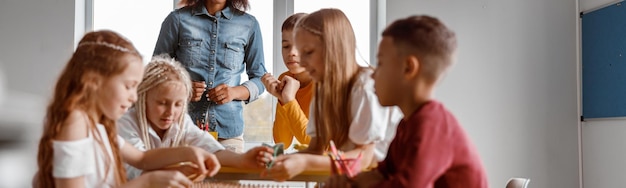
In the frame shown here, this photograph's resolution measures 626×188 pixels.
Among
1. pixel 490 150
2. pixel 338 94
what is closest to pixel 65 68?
pixel 338 94

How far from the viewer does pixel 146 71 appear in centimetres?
188

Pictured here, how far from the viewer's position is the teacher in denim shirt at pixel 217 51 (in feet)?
8.87

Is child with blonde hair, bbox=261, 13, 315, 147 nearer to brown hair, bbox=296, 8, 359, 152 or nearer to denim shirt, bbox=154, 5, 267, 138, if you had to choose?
denim shirt, bbox=154, 5, 267, 138

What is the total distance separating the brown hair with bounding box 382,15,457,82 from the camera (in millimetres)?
1091

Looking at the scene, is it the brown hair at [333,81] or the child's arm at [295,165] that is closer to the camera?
the child's arm at [295,165]

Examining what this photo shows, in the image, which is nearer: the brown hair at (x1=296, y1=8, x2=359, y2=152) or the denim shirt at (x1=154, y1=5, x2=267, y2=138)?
the brown hair at (x1=296, y1=8, x2=359, y2=152)

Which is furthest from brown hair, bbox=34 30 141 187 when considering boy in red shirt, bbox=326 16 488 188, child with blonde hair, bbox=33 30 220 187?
boy in red shirt, bbox=326 16 488 188

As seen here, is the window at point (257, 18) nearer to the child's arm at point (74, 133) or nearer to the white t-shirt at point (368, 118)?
the white t-shirt at point (368, 118)

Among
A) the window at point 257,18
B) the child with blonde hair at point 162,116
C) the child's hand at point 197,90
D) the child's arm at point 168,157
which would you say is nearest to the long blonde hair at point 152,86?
the child with blonde hair at point 162,116

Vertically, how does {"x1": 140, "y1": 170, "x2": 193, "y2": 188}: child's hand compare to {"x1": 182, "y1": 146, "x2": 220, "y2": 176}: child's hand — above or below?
below

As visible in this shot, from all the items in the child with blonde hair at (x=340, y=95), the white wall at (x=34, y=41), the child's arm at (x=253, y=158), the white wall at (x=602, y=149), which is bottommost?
the white wall at (x=602, y=149)

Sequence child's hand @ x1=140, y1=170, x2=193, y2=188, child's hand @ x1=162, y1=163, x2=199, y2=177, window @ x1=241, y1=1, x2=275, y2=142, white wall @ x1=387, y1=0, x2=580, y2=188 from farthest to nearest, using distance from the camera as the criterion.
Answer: white wall @ x1=387, y1=0, x2=580, y2=188
window @ x1=241, y1=1, x2=275, y2=142
child's hand @ x1=162, y1=163, x2=199, y2=177
child's hand @ x1=140, y1=170, x2=193, y2=188

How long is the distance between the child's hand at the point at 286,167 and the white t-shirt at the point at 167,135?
42 centimetres

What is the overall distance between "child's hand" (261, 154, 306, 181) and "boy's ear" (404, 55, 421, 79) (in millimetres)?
365
